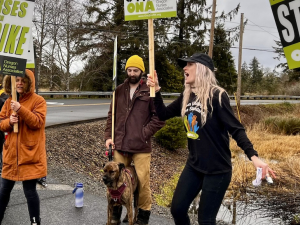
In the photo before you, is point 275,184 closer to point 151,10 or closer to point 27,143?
point 151,10

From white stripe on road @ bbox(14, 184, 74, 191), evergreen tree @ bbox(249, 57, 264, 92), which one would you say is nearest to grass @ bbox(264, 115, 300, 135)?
white stripe on road @ bbox(14, 184, 74, 191)

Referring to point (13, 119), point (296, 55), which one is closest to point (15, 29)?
point (13, 119)

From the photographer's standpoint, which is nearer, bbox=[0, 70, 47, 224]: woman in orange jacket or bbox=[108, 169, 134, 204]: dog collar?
bbox=[0, 70, 47, 224]: woman in orange jacket

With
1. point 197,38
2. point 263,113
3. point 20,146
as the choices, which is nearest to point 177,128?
point 20,146

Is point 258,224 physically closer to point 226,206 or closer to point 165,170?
point 226,206

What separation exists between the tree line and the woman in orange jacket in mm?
23366

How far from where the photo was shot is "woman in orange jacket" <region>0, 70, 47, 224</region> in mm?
3730

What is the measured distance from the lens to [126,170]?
14.2 ft

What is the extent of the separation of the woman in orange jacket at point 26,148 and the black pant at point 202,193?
1596 millimetres

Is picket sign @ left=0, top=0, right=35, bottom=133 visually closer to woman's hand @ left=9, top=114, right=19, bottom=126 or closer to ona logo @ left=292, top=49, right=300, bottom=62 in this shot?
woman's hand @ left=9, top=114, right=19, bottom=126

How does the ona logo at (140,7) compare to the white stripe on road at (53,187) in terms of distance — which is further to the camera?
the white stripe on road at (53,187)

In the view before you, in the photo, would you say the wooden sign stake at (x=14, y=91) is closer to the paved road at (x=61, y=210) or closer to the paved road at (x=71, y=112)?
the paved road at (x=61, y=210)

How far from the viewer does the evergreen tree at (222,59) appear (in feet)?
125

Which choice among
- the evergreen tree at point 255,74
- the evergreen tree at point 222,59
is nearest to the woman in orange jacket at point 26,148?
the evergreen tree at point 222,59
